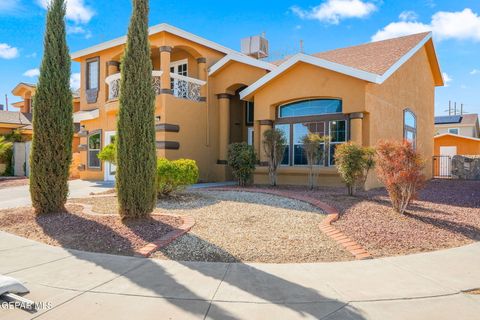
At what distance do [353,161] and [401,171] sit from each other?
220cm

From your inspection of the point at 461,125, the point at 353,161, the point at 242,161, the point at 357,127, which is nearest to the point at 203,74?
the point at 242,161

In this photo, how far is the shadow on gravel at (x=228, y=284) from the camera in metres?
3.66

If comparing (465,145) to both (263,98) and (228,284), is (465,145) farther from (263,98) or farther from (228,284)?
(228,284)

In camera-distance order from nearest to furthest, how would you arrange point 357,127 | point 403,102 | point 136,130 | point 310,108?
1. point 136,130
2. point 357,127
3. point 310,108
4. point 403,102

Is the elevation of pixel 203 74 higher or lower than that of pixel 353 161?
higher

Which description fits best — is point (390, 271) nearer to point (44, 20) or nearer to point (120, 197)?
point (120, 197)

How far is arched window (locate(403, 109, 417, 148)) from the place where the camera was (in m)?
16.1

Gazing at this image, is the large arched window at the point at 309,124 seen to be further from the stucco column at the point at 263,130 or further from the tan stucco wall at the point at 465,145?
the tan stucco wall at the point at 465,145

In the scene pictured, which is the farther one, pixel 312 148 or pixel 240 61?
pixel 240 61

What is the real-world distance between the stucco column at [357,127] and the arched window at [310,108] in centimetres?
80

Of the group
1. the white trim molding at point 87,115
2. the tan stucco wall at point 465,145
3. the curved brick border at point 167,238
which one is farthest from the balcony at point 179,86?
the tan stucco wall at point 465,145

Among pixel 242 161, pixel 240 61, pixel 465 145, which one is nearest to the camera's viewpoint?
pixel 242 161

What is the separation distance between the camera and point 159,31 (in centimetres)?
1485

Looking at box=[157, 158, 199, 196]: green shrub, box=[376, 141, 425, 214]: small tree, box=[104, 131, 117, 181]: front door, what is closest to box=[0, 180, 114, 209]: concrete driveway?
box=[104, 131, 117, 181]: front door
